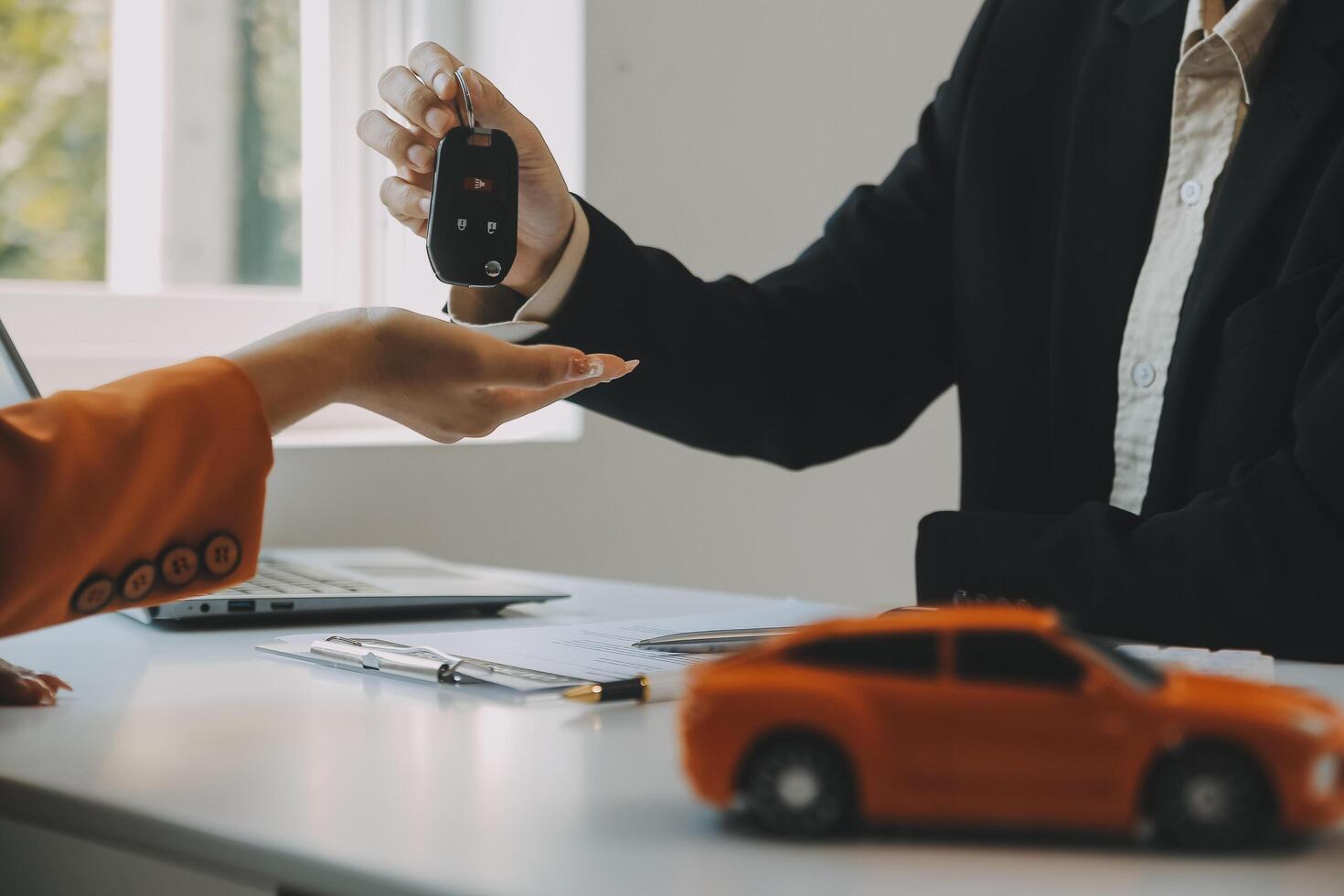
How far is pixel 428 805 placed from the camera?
43 cm

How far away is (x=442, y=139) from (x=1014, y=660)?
0.63 m

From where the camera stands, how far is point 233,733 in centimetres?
54

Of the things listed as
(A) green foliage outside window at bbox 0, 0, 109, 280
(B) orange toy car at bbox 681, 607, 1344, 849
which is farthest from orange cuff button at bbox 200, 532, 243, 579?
(A) green foliage outside window at bbox 0, 0, 109, 280

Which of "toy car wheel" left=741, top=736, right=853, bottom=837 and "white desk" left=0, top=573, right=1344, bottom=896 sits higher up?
"toy car wheel" left=741, top=736, right=853, bottom=837

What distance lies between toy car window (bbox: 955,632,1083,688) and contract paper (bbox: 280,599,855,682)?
260mm

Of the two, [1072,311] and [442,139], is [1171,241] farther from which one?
[442,139]

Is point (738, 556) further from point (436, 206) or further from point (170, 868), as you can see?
point (170, 868)

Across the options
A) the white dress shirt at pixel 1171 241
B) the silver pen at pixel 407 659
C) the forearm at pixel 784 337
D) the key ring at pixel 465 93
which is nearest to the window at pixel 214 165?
the forearm at pixel 784 337

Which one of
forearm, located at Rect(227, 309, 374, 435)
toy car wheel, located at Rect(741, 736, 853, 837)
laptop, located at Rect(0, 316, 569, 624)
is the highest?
forearm, located at Rect(227, 309, 374, 435)

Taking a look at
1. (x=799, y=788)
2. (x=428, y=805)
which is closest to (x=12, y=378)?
(x=428, y=805)

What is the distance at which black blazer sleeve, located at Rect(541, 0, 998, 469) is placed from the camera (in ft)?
3.47

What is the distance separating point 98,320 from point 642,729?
1.31 meters

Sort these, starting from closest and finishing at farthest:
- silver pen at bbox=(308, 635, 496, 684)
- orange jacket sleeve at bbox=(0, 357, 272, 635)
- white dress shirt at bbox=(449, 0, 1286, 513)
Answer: orange jacket sleeve at bbox=(0, 357, 272, 635)
silver pen at bbox=(308, 635, 496, 684)
white dress shirt at bbox=(449, 0, 1286, 513)

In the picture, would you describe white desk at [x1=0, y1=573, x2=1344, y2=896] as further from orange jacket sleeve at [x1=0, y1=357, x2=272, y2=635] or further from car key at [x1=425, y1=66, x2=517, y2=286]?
car key at [x1=425, y1=66, x2=517, y2=286]
